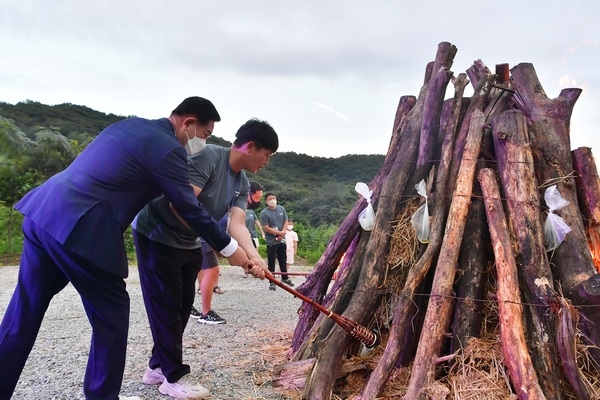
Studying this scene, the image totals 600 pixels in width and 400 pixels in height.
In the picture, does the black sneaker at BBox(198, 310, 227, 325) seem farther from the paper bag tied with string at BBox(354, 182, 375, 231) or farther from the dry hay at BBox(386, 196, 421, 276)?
the dry hay at BBox(386, 196, 421, 276)

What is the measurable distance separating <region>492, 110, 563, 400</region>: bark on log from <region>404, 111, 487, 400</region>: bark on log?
0.69 feet

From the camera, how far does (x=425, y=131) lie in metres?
3.86

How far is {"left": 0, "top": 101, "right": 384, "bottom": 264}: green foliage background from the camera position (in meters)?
12.2

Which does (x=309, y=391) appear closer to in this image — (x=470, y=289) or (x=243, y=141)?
(x=470, y=289)

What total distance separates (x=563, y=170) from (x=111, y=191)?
3.04 m

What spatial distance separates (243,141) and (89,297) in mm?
1443

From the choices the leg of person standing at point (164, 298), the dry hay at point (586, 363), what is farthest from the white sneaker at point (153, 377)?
the dry hay at point (586, 363)

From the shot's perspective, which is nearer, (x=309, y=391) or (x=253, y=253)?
(x=309, y=391)

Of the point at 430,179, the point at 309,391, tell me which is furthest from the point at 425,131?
the point at 309,391

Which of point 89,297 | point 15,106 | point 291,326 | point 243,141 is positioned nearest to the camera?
point 89,297

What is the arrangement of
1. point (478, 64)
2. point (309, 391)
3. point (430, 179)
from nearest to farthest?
point (309, 391) → point (430, 179) → point (478, 64)

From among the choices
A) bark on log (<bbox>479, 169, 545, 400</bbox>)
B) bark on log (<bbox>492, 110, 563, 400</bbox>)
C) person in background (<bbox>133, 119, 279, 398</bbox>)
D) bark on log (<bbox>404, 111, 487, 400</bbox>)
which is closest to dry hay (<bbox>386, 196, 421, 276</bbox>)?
bark on log (<bbox>404, 111, 487, 400</bbox>)

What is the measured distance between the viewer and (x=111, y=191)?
2496 mm

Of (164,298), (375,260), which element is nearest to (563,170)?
(375,260)
